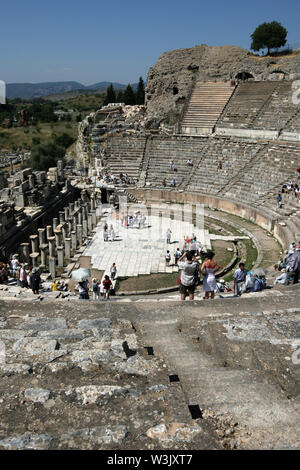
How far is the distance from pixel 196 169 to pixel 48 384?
26.6m

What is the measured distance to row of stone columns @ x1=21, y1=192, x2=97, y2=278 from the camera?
17.7 meters

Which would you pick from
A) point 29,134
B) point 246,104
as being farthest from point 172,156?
point 29,134

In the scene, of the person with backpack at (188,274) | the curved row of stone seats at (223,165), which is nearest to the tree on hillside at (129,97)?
the curved row of stone seats at (223,165)

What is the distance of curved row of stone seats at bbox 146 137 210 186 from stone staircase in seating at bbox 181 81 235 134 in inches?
119

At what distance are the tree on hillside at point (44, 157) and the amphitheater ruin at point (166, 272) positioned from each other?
4.02 m

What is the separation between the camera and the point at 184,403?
4.72 m

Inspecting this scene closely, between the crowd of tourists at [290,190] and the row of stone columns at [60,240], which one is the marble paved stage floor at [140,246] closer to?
the row of stone columns at [60,240]

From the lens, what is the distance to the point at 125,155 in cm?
3347

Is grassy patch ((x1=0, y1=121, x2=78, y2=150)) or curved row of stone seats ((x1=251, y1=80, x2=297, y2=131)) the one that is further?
grassy patch ((x1=0, y1=121, x2=78, y2=150))

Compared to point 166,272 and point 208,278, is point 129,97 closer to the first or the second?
point 166,272

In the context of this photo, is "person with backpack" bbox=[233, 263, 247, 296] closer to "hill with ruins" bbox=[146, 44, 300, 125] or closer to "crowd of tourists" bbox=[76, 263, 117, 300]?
"crowd of tourists" bbox=[76, 263, 117, 300]

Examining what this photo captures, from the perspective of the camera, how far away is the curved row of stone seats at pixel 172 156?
101ft

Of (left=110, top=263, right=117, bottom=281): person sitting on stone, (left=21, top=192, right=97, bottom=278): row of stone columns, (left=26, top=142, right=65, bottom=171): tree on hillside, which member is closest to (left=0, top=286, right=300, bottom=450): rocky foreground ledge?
(left=110, top=263, right=117, bottom=281): person sitting on stone

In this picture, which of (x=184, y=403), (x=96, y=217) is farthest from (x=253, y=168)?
(x=184, y=403)
